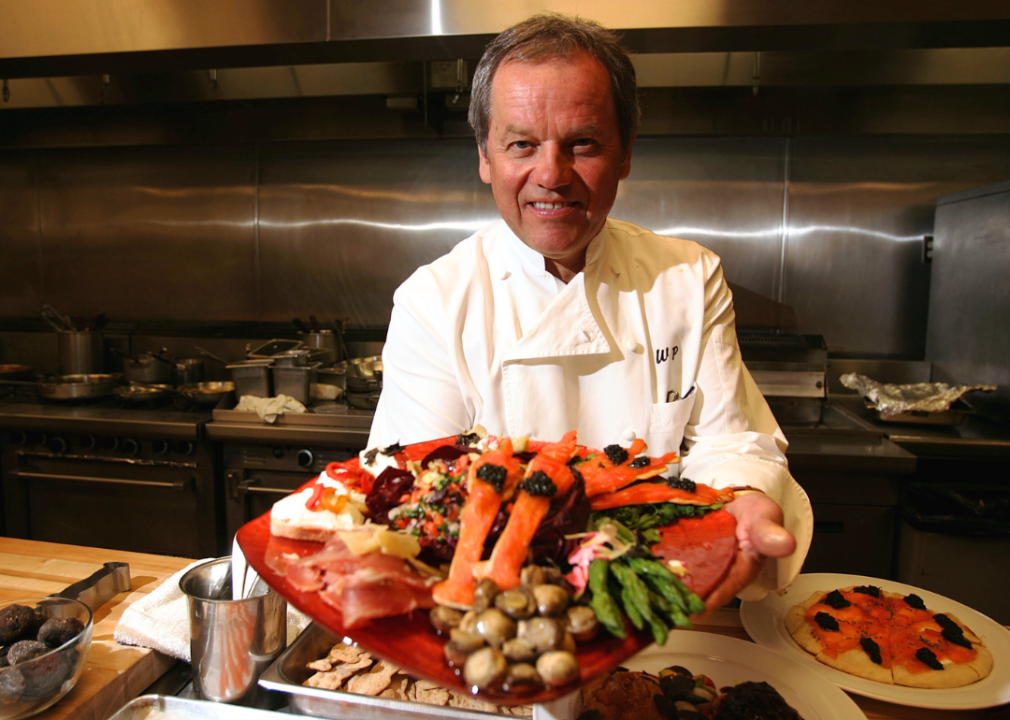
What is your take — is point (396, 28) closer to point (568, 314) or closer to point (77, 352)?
point (568, 314)

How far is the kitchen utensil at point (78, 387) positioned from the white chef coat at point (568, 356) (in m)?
2.57

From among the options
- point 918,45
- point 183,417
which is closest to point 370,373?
point 183,417

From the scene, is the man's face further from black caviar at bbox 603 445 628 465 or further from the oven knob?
the oven knob

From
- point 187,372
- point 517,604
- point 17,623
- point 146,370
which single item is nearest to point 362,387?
point 187,372

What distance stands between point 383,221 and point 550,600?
3.76 m

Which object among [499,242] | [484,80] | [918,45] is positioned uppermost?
[918,45]

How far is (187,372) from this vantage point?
3756 millimetres

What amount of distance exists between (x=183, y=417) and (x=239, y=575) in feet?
7.76

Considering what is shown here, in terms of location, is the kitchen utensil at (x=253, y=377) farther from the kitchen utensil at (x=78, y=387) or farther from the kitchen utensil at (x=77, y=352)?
the kitchen utensil at (x=77, y=352)

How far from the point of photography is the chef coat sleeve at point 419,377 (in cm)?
165

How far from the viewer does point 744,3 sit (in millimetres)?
2412

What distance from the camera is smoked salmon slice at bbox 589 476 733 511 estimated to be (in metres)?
1.01

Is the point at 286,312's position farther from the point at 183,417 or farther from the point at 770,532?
the point at 770,532

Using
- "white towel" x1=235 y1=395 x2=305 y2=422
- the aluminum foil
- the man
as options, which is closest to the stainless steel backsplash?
the aluminum foil
